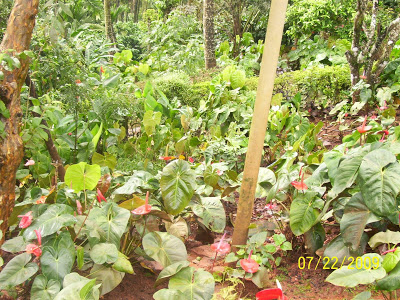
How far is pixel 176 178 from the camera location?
2.47 metres

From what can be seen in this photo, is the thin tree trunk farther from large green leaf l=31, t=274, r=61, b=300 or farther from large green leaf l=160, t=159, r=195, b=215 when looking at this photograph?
large green leaf l=31, t=274, r=61, b=300

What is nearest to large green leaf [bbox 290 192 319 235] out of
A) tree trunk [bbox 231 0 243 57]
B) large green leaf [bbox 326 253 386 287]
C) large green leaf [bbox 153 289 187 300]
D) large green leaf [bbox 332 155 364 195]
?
large green leaf [bbox 332 155 364 195]

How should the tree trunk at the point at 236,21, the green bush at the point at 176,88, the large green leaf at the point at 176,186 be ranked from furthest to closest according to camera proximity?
the tree trunk at the point at 236,21
the green bush at the point at 176,88
the large green leaf at the point at 176,186

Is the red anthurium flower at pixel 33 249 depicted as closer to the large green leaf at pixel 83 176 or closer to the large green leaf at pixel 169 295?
the large green leaf at pixel 83 176

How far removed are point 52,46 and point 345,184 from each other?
2333mm

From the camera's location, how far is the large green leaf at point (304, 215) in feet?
7.45

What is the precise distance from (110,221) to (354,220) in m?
1.30

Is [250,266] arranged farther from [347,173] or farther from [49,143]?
[49,143]

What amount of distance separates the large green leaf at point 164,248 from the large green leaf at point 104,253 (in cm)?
24

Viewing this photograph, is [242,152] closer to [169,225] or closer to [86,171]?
[169,225]

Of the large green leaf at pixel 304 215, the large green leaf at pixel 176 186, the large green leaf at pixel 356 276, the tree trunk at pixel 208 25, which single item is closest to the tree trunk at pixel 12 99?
the large green leaf at pixel 176 186

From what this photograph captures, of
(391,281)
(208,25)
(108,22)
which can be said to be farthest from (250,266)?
(108,22)

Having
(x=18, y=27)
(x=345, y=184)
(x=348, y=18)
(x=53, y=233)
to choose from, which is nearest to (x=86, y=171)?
(x=53, y=233)

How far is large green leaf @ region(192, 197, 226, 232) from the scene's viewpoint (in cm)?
260
